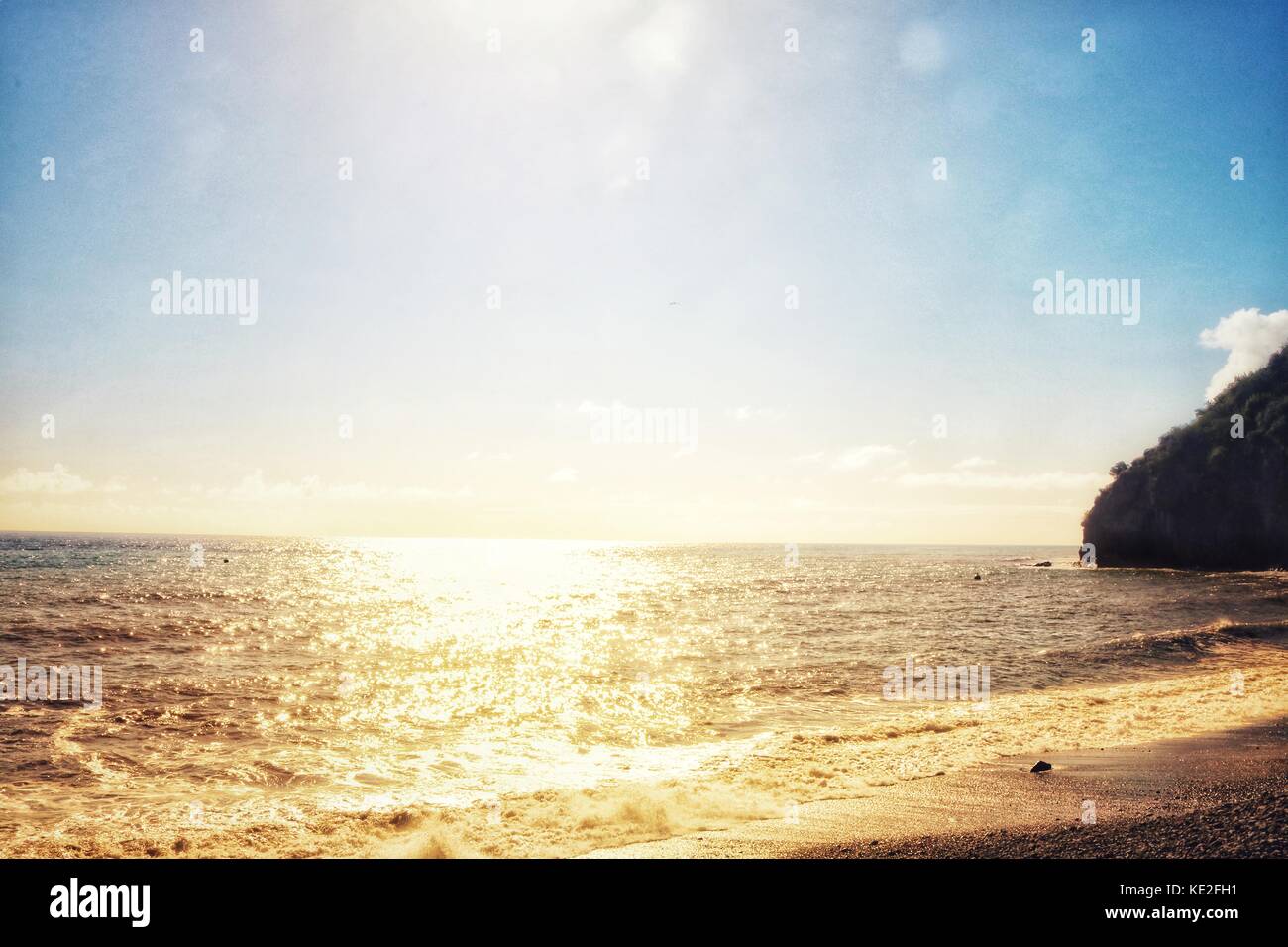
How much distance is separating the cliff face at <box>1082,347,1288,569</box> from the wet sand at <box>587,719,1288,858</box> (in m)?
87.3

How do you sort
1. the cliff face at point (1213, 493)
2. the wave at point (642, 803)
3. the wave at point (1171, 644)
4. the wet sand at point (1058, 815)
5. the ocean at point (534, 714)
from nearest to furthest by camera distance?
1. the wet sand at point (1058, 815)
2. the wave at point (642, 803)
3. the ocean at point (534, 714)
4. the wave at point (1171, 644)
5. the cliff face at point (1213, 493)

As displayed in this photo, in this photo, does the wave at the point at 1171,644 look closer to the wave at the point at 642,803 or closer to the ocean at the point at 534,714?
the ocean at the point at 534,714

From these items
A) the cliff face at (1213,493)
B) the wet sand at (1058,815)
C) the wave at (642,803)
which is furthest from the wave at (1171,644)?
the cliff face at (1213,493)

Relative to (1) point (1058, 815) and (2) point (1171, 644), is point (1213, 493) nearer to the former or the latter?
(2) point (1171, 644)

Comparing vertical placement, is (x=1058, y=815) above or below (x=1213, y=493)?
below

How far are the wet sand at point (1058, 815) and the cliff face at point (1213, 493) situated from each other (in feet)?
286

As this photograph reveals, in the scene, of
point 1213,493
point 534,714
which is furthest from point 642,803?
point 1213,493

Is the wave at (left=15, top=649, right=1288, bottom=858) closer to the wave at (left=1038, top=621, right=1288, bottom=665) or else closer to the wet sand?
the wet sand

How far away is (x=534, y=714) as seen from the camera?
18.0 metres

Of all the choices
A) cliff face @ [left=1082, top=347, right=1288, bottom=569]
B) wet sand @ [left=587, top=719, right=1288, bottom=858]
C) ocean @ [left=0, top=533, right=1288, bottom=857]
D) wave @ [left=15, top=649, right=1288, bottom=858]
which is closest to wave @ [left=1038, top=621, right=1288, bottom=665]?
ocean @ [left=0, top=533, right=1288, bottom=857]

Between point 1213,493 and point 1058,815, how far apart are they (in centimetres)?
9761

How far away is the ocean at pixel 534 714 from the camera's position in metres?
10.8
